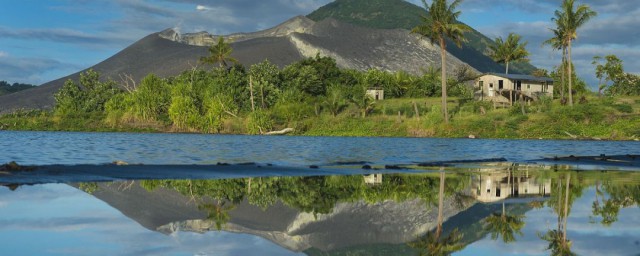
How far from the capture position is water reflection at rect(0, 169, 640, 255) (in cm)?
1020

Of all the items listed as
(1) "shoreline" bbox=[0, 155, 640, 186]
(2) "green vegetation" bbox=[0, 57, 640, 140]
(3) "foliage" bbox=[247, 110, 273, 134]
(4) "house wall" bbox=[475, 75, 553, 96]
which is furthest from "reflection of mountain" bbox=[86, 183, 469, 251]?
(4) "house wall" bbox=[475, 75, 553, 96]

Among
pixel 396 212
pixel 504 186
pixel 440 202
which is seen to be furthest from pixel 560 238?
pixel 504 186

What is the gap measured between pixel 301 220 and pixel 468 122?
66533mm

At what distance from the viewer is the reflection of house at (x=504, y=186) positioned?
1753 centimetres

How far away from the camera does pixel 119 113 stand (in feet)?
312

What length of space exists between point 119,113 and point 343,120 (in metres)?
31.0

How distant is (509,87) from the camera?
10462 cm

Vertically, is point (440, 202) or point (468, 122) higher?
point (468, 122)

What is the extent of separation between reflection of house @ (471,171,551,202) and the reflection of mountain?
7.14 feet

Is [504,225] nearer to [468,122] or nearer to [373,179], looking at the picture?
[373,179]

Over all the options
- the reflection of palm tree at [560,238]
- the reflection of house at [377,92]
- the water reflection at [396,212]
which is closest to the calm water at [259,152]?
the water reflection at [396,212]

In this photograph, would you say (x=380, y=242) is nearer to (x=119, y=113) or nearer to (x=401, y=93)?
(x=119, y=113)

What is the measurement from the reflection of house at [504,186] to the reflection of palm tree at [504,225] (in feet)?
9.77

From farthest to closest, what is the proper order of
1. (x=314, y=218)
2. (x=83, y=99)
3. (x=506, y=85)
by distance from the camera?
(x=83, y=99) → (x=506, y=85) → (x=314, y=218)
